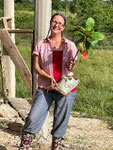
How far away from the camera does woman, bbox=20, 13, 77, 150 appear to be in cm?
326

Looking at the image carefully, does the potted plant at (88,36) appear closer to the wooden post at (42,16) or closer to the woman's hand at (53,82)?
the woman's hand at (53,82)

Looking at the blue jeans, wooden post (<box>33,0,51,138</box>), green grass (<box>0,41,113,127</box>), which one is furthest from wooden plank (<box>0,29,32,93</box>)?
the blue jeans

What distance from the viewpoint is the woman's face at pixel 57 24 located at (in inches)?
129

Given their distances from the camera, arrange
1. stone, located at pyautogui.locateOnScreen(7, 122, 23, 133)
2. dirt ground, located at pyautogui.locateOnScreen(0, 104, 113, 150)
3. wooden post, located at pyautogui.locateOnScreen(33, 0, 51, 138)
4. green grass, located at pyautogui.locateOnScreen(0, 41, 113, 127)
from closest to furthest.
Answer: wooden post, located at pyautogui.locateOnScreen(33, 0, 51, 138) → dirt ground, located at pyautogui.locateOnScreen(0, 104, 113, 150) → stone, located at pyautogui.locateOnScreen(7, 122, 23, 133) → green grass, located at pyautogui.locateOnScreen(0, 41, 113, 127)

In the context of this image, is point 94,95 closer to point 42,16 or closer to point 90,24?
point 42,16

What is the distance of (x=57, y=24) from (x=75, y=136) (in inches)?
91.3

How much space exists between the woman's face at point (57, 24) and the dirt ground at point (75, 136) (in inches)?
61.1

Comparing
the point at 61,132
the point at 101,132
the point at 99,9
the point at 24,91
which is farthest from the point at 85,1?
the point at 61,132

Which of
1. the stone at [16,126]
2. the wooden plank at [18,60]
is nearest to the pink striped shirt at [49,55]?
the stone at [16,126]

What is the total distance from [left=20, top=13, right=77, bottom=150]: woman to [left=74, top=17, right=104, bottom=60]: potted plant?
27cm

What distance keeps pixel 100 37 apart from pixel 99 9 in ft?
98.4

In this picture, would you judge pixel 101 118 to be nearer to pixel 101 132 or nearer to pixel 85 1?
pixel 101 132

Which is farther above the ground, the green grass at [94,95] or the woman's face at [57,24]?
the woman's face at [57,24]

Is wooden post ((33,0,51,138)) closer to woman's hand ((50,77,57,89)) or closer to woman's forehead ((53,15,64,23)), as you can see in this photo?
woman's forehead ((53,15,64,23))
